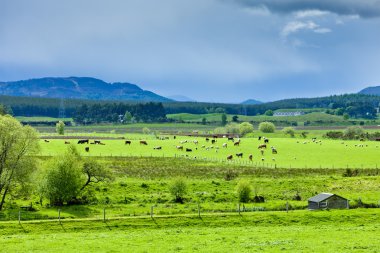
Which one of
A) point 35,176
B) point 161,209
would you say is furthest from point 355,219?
point 35,176

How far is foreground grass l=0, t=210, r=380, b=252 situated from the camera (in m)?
40.8

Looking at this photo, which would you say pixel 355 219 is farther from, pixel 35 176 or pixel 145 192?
pixel 35 176

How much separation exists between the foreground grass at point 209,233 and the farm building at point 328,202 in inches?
89.5

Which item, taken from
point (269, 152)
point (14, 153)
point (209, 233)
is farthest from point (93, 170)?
point (269, 152)

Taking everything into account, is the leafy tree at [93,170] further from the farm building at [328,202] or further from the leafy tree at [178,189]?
the farm building at [328,202]

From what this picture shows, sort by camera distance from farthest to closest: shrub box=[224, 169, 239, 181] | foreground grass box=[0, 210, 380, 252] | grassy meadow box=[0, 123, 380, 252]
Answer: shrub box=[224, 169, 239, 181]
grassy meadow box=[0, 123, 380, 252]
foreground grass box=[0, 210, 380, 252]

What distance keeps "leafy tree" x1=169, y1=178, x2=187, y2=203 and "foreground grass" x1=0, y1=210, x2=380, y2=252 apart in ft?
43.8

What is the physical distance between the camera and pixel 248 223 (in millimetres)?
53219

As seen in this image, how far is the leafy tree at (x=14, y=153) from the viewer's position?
205 feet

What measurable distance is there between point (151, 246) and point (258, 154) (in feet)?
271

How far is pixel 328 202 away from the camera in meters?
59.6

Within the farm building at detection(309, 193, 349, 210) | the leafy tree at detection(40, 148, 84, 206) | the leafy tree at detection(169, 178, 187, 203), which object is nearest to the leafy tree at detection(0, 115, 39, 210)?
the leafy tree at detection(40, 148, 84, 206)

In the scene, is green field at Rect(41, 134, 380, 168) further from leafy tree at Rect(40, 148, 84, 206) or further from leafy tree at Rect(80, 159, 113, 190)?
leafy tree at Rect(40, 148, 84, 206)

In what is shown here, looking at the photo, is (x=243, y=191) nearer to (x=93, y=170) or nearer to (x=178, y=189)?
(x=178, y=189)
